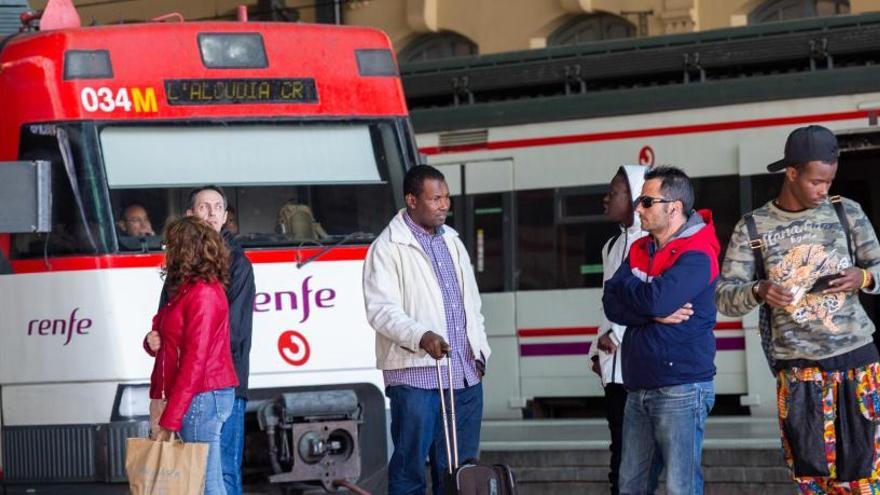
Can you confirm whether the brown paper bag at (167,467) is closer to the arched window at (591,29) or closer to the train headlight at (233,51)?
the train headlight at (233,51)

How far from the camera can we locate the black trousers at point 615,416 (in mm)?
8266

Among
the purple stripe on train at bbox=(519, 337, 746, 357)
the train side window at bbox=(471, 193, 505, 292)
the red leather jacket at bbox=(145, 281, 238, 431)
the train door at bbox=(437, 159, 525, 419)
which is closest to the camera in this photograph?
the red leather jacket at bbox=(145, 281, 238, 431)

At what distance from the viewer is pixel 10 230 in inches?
359

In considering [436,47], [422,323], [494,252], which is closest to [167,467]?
[422,323]

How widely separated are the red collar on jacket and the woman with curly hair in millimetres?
1765

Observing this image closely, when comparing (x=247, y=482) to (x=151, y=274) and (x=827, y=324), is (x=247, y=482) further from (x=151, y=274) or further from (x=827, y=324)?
(x=827, y=324)

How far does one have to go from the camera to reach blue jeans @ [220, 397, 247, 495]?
8.20m

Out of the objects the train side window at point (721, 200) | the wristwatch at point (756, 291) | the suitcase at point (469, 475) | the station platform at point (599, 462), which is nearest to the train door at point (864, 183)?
the train side window at point (721, 200)

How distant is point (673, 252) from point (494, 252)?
920 centimetres

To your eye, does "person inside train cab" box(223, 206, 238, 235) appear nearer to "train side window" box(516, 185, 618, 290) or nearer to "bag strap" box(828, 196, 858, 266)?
"bag strap" box(828, 196, 858, 266)

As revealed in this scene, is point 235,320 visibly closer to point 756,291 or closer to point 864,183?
point 756,291

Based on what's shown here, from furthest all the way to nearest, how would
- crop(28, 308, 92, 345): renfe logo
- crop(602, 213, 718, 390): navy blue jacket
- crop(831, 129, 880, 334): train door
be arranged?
1. crop(831, 129, 880, 334): train door
2. crop(28, 308, 92, 345): renfe logo
3. crop(602, 213, 718, 390): navy blue jacket

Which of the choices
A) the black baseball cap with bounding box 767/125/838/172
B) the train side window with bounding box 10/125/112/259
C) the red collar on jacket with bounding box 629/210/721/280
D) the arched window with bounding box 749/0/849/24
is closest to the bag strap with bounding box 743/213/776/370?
the red collar on jacket with bounding box 629/210/721/280

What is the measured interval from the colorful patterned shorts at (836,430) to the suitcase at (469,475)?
1334 millimetres
